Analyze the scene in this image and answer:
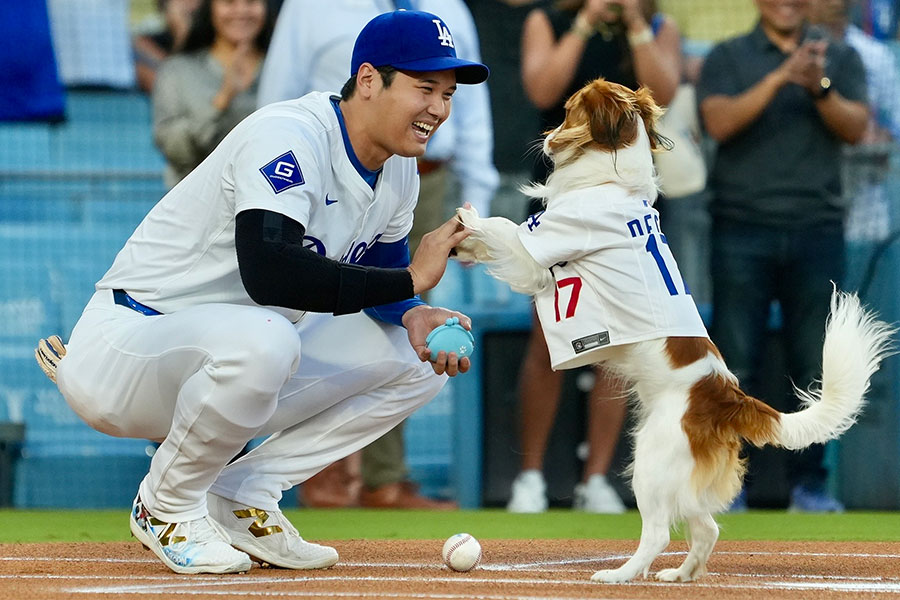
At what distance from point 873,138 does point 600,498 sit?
2661 millimetres

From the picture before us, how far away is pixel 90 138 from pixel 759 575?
504 centimetres

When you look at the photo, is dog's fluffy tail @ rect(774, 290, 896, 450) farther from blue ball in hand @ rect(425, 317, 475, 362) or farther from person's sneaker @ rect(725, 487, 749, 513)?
person's sneaker @ rect(725, 487, 749, 513)

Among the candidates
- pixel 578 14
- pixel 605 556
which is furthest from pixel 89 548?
pixel 578 14

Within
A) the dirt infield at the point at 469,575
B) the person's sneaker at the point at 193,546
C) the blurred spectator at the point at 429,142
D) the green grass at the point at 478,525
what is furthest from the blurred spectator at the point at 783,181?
the person's sneaker at the point at 193,546

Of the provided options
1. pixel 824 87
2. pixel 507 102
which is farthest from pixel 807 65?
pixel 507 102

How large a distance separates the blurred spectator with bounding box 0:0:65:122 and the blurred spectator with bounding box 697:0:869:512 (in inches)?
152

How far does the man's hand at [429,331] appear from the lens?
3.90 m

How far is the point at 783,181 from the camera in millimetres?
7223

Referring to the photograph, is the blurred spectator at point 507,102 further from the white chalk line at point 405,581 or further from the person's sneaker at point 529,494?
the white chalk line at point 405,581

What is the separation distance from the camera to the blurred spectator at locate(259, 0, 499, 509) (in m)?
6.99

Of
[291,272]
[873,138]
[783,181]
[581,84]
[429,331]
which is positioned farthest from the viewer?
[873,138]

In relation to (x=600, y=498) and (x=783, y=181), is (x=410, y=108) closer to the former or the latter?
(x=600, y=498)

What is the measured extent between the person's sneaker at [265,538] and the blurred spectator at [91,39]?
4.11 meters

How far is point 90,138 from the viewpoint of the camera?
755cm
